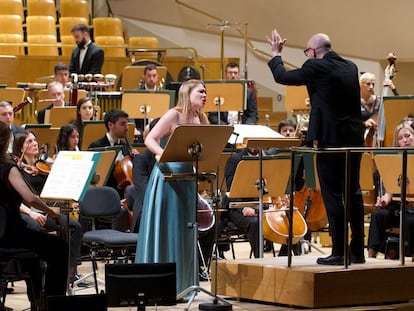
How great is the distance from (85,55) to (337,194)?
5771 millimetres

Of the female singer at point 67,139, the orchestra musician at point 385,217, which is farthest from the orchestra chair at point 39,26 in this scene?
the orchestra musician at point 385,217

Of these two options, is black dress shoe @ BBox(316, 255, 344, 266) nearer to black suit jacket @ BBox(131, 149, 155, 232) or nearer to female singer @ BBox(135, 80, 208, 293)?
female singer @ BBox(135, 80, 208, 293)

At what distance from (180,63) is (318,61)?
7.28 metres

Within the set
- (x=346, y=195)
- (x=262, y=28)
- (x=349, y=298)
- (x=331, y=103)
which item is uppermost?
(x=262, y=28)

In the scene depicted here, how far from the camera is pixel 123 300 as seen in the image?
214 inches

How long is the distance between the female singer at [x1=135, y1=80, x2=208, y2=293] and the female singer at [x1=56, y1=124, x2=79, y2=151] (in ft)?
4.53

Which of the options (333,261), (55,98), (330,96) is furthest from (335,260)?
(55,98)

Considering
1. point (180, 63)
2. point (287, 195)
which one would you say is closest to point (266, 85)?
point (180, 63)

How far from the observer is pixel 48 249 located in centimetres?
561

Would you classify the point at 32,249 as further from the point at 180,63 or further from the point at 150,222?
the point at 180,63

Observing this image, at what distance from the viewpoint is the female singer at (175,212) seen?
250 inches

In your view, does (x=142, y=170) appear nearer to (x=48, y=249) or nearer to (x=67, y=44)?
(x=48, y=249)

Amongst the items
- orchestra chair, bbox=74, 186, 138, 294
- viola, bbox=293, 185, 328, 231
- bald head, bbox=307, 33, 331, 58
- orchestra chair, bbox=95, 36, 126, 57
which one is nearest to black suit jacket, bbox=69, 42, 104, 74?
orchestra chair, bbox=95, 36, 126, 57

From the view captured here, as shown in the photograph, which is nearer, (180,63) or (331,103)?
(331,103)
